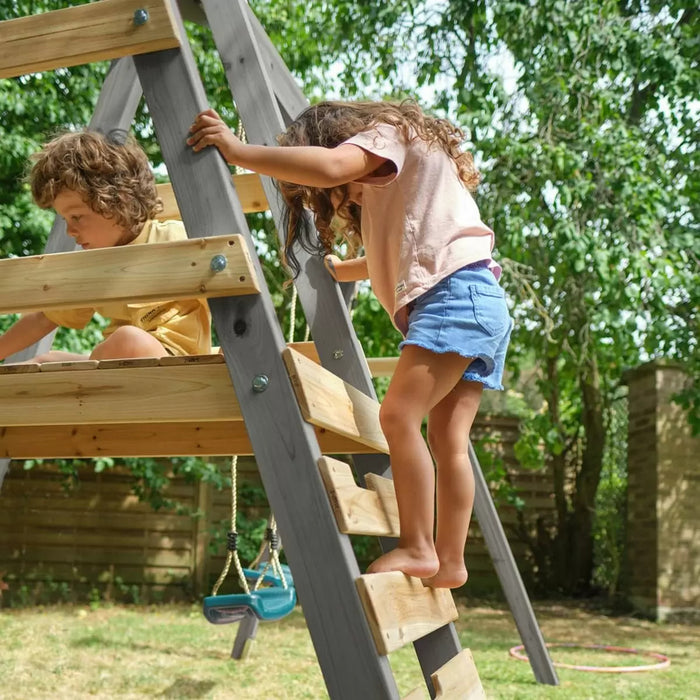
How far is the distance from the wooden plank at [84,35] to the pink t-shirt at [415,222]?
445mm

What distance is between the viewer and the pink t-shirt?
1846mm

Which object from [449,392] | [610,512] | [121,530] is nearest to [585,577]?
[610,512]

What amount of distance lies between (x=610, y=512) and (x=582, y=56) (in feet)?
13.4

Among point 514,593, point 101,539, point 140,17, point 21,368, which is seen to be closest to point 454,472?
point 21,368

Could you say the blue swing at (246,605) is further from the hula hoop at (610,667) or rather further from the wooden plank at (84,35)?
the hula hoop at (610,667)

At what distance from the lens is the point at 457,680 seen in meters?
1.88

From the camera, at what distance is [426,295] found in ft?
6.10

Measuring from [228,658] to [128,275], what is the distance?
360cm

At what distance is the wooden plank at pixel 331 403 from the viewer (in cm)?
151

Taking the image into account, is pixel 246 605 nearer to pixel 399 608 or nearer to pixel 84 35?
pixel 399 608

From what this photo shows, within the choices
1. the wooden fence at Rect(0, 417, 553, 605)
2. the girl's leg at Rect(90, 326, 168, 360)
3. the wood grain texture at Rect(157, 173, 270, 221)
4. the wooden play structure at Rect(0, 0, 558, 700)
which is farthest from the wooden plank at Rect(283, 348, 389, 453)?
the wooden fence at Rect(0, 417, 553, 605)

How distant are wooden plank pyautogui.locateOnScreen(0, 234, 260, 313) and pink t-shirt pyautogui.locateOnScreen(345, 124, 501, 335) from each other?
42cm

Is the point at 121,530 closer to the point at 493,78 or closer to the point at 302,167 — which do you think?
the point at 493,78

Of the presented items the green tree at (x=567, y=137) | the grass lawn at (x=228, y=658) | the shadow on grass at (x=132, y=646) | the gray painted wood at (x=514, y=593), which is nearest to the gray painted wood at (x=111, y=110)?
the grass lawn at (x=228, y=658)
